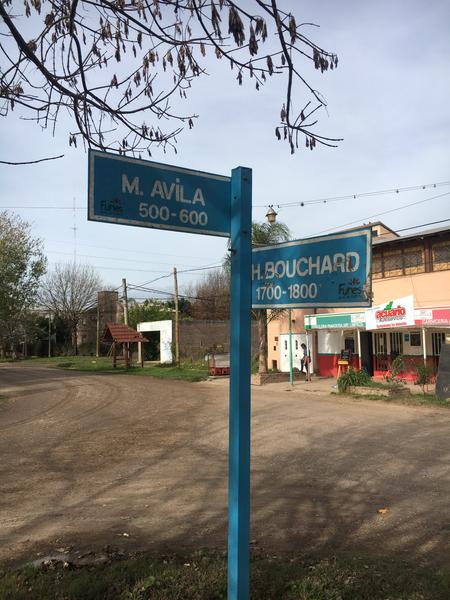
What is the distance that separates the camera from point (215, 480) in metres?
7.41

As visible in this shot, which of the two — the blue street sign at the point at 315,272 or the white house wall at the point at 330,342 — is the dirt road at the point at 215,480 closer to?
the blue street sign at the point at 315,272

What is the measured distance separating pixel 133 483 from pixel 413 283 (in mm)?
17610

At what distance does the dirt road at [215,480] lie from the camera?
5020mm

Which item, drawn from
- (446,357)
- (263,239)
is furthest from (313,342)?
(446,357)

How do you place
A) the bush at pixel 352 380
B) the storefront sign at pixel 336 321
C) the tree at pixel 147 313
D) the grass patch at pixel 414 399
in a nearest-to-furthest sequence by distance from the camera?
the grass patch at pixel 414 399 → the bush at pixel 352 380 → the storefront sign at pixel 336 321 → the tree at pixel 147 313

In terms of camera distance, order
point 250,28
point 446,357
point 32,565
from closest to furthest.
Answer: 1. point 250,28
2. point 32,565
3. point 446,357

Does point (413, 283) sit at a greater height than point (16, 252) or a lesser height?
lesser

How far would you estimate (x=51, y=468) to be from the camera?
8539 millimetres

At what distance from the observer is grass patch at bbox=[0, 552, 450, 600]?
140 inches

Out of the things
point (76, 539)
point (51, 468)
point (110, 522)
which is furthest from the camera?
point (51, 468)

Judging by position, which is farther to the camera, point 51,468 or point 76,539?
point 51,468

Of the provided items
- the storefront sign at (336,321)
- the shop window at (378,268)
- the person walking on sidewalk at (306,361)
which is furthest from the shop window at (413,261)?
the person walking on sidewalk at (306,361)

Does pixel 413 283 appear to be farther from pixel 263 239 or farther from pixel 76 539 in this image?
pixel 76 539

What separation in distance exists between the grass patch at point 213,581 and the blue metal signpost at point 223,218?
92cm
